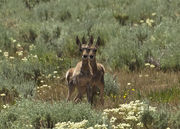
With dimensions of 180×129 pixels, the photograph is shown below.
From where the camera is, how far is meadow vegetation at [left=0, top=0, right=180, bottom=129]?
7.16 m

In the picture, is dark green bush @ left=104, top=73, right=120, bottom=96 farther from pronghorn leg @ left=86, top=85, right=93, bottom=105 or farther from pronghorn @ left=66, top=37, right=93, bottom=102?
pronghorn @ left=66, top=37, right=93, bottom=102

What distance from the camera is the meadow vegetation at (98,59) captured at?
7.16 meters

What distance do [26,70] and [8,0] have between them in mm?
10428

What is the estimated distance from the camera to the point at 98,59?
13.6 meters

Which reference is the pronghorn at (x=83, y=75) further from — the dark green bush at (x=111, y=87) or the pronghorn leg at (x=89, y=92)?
the dark green bush at (x=111, y=87)

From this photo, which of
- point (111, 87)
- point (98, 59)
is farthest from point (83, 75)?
point (98, 59)

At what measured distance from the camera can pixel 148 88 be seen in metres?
10.1

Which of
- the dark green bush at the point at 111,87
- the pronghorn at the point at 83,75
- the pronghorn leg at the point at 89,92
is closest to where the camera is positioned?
the pronghorn at the point at 83,75

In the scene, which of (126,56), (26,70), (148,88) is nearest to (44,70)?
(26,70)

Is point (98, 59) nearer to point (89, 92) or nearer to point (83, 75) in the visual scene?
point (89, 92)

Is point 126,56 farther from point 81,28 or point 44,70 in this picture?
point 81,28

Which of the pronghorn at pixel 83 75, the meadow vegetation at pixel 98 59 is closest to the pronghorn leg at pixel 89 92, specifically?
the pronghorn at pixel 83 75

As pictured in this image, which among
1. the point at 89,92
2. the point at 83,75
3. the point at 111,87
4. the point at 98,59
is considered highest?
the point at 83,75

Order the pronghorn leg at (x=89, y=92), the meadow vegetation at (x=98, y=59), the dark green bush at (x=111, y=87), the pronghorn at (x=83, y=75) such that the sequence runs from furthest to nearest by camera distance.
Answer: the dark green bush at (x=111, y=87) → the pronghorn leg at (x=89, y=92) → the pronghorn at (x=83, y=75) → the meadow vegetation at (x=98, y=59)
